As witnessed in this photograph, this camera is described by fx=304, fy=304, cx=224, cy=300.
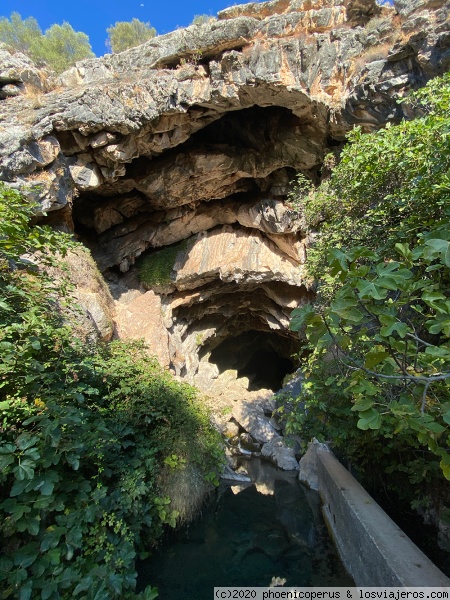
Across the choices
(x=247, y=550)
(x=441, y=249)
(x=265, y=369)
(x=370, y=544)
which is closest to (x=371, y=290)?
(x=441, y=249)

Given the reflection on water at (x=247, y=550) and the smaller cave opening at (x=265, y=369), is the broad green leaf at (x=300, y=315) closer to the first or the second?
the reflection on water at (x=247, y=550)

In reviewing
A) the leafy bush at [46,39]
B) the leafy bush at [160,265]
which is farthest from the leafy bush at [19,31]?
the leafy bush at [160,265]

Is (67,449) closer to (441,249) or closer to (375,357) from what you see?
(375,357)

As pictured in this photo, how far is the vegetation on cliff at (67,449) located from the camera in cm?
222

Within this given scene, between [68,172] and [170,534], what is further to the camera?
[68,172]

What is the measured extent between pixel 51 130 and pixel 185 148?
14.2ft

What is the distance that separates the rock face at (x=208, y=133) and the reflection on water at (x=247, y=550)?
5.23 metres

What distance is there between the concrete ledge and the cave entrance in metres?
11.9

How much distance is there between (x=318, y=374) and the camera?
441cm

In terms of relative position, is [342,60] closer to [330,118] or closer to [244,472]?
[330,118]

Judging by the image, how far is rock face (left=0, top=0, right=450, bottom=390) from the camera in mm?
7258

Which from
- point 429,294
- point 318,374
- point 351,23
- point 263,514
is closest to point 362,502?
point 318,374

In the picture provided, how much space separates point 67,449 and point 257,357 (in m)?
19.1

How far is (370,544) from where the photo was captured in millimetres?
3107
